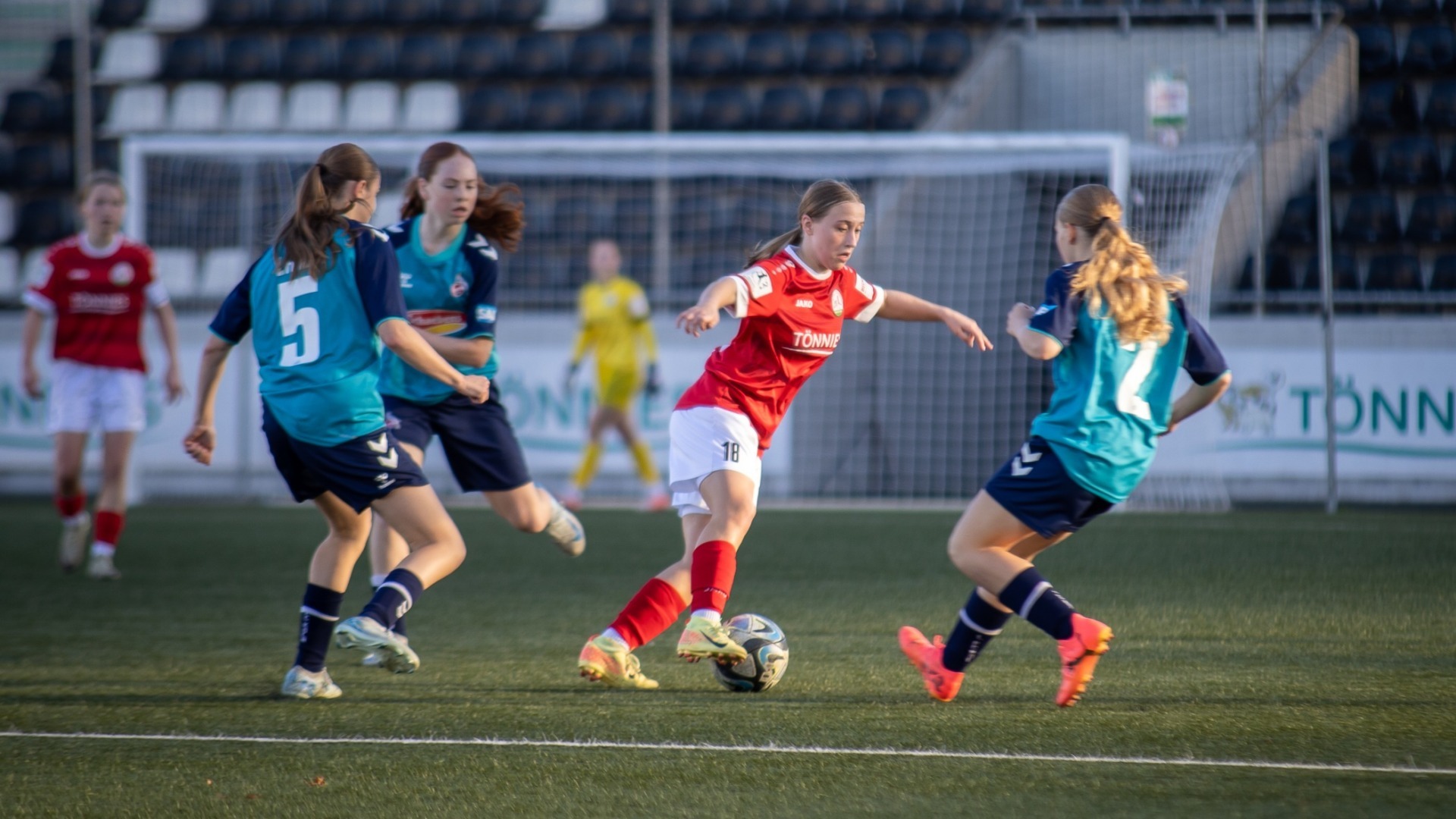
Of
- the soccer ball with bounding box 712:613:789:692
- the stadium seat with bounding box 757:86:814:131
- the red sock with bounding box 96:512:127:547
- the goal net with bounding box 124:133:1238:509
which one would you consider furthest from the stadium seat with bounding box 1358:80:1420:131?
the soccer ball with bounding box 712:613:789:692

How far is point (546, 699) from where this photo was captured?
13.5 feet

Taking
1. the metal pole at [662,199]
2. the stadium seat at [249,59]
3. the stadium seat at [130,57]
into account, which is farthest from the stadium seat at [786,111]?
the stadium seat at [130,57]

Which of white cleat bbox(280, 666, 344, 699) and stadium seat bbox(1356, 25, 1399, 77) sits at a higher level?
stadium seat bbox(1356, 25, 1399, 77)

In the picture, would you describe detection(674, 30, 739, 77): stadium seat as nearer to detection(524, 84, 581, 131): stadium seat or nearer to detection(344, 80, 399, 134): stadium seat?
detection(524, 84, 581, 131): stadium seat

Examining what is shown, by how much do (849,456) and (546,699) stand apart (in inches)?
314

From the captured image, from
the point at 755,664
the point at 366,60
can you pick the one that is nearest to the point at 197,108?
the point at 366,60

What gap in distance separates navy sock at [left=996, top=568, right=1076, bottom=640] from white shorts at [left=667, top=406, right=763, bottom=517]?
0.77 meters

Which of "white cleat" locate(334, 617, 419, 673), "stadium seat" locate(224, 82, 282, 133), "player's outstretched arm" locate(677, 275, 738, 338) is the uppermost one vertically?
"stadium seat" locate(224, 82, 282, 133)

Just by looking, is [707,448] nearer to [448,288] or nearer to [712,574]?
[712,574]

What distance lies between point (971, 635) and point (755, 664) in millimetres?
614

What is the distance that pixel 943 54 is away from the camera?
15.5 m

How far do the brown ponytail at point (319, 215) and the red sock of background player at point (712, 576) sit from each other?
1286 mm

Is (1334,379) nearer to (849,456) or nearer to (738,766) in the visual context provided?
(849,456)

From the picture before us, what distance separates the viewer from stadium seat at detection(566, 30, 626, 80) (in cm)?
1606
